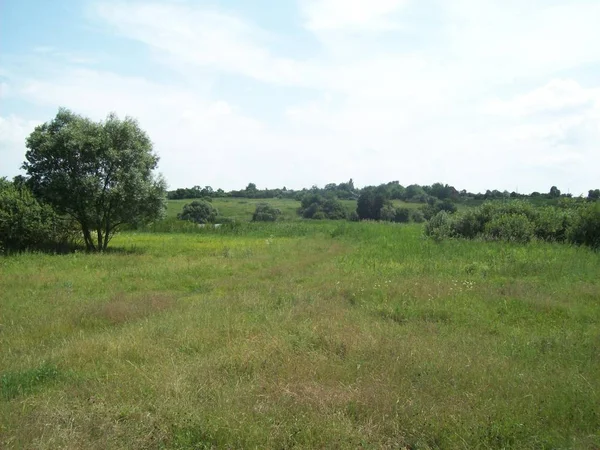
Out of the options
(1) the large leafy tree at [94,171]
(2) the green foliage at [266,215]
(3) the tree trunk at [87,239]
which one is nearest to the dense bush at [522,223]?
(1) the large leafy tree at [94,171]

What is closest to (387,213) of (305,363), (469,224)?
(469,224)

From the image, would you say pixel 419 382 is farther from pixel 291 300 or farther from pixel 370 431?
pixel 291 300

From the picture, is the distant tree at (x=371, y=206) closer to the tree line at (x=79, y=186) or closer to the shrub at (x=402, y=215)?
the shrub at (x=402, y=215)

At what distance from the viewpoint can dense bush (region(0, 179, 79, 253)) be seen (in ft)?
66.4

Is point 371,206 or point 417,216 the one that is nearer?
point 417,216

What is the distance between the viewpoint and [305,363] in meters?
6.12

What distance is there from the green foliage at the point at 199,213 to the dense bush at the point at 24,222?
3556 centimetres

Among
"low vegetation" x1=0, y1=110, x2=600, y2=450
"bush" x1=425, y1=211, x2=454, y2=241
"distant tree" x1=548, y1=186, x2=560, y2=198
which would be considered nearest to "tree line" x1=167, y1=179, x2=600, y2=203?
"distant tree" x1=548, y1=186, x2=560, y2=198

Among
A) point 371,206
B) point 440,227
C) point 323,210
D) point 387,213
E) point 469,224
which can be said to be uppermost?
point 371,206

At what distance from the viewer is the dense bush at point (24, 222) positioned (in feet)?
66.4

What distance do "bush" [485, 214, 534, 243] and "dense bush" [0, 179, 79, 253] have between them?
22.9 m

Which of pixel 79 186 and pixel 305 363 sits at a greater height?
pixel 79 186

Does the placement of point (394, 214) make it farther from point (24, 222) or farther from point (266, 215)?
point (24, 222)

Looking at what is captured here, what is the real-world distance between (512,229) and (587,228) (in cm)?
338
